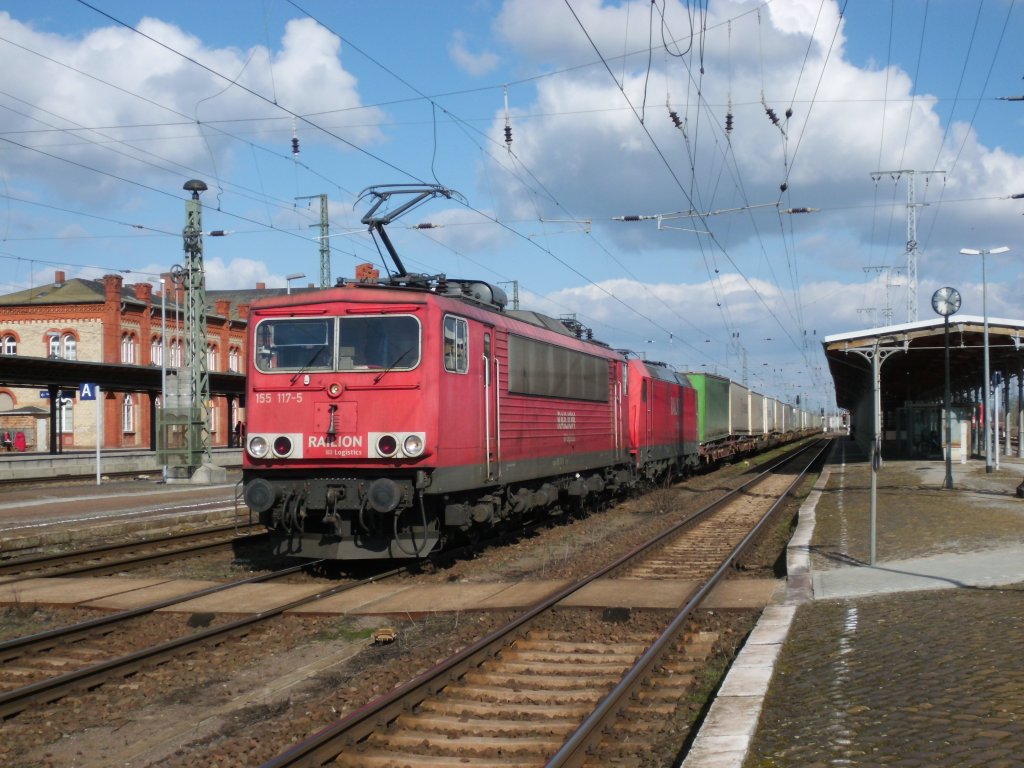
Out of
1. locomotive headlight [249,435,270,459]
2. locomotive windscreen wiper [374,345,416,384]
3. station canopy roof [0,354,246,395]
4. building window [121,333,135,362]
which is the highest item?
building window [121,333,135,362]

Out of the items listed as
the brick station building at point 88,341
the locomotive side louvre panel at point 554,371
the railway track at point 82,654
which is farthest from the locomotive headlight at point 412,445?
the brick station building at point 88,341

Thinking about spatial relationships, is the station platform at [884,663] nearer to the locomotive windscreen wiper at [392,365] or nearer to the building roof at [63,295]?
the locomotive windscreen wiper at [392,365]

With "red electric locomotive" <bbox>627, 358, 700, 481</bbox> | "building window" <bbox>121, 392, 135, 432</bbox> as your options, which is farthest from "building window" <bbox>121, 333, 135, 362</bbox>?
"red electric locomotive" <bbox>627, 358, 700, 481</bbox>

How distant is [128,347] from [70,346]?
10.4ft

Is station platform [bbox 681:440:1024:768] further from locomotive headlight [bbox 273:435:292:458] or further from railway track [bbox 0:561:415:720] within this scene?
locomotive headlight [bbox 273:435:292:458]

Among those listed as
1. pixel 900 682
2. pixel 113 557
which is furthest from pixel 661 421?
pixel 900 682

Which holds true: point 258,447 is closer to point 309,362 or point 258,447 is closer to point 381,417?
point 309,362

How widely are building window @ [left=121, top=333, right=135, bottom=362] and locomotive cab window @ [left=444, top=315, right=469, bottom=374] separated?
1984 inches

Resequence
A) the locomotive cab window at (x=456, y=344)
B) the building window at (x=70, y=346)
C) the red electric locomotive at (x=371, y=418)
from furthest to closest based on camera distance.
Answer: the building window at (x=70, y=346) → the locomotive cab window at (x=456, y=344) → the red electric locomotive at (x=371, y=418)

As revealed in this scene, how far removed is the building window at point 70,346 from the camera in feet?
191

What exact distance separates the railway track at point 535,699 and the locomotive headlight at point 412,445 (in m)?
2.32

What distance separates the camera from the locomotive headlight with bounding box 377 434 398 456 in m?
11.7

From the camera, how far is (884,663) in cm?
721

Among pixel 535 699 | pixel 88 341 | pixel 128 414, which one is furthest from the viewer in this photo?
pixel 128 414
